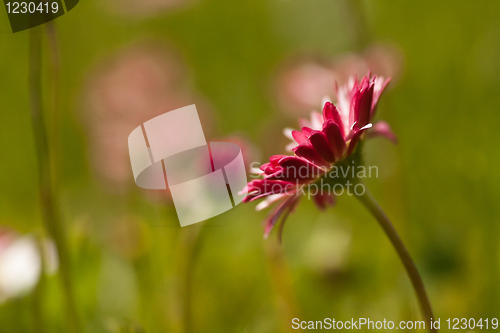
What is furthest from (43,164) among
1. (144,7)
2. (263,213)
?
(144,7)

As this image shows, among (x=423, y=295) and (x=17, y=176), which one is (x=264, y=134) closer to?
(x=17, y=176)

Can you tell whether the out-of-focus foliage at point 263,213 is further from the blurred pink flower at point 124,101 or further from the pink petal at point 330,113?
the pink petal at point 330,113

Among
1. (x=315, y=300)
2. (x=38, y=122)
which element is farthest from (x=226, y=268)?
(x=38, y=122)

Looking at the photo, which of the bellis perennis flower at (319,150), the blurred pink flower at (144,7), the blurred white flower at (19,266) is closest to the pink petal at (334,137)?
the bellis perennis flower at (319,150)

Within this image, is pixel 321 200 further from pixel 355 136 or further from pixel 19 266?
pixel 19 266

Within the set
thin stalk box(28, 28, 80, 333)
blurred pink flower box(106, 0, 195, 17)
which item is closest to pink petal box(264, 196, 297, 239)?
thin stalk box(28, 28, 80, 333)

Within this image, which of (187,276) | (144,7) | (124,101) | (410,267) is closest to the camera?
(410,267)
